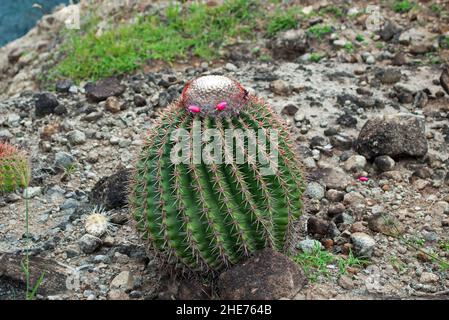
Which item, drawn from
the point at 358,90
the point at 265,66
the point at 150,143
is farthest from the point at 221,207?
the point at 265,66

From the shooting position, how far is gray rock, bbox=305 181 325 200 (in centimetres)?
464

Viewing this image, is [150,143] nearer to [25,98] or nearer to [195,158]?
[195,158]

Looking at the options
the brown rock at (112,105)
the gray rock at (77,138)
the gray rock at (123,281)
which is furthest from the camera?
the brown rock at (112,105)

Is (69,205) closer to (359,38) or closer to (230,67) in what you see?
(230,67)

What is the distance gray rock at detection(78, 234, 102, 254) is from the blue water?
634 centimetres

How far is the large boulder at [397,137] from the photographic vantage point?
4875 millimetres

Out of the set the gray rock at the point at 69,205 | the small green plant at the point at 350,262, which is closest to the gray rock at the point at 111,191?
the gray rock at the point at 69,205

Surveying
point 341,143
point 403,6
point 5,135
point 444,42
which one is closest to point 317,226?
point 341,143

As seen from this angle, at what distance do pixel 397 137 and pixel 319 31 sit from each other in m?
2.05

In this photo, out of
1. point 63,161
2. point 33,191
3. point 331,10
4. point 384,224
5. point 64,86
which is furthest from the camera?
point 331,10

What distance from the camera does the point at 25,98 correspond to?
6262 mm

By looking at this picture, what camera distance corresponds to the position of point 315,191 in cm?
466

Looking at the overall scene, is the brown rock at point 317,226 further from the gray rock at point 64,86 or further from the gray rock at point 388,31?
the gray rock at point 64,86

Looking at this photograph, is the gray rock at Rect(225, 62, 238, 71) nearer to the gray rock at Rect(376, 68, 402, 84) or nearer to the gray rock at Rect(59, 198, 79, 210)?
the gray rock at Rect(376, 68, 402, 84)
